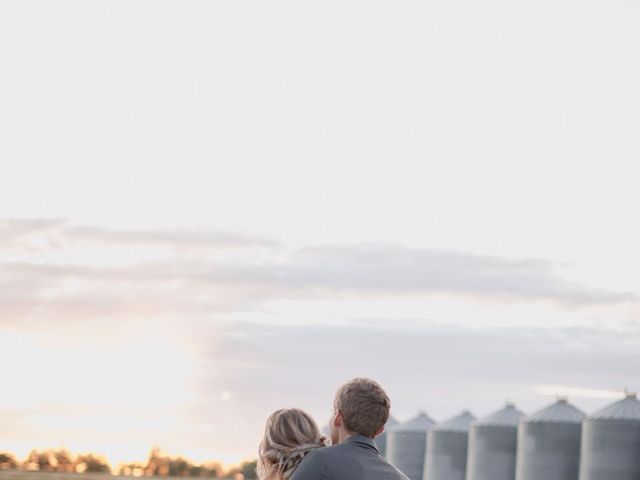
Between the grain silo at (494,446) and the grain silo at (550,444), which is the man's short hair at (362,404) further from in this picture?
the grain silo at (494,446)

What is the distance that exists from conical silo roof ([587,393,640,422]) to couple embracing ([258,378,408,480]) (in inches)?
1658

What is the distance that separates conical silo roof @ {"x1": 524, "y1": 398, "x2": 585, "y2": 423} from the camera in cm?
5147

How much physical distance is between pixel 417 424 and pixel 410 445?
234 cm

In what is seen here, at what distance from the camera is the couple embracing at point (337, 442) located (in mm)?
6578

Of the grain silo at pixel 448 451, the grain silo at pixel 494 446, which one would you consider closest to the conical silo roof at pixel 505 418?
the grain silo at pixel 494 446

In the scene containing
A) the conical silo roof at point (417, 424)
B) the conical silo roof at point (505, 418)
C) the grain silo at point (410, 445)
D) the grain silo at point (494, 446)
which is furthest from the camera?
the conical silo roof at point (417, 424)

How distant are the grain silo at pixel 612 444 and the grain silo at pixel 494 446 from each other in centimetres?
799

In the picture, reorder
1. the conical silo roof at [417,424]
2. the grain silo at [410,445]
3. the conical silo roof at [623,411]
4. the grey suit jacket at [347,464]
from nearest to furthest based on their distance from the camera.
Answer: the grey suit jacket at [347,464] < the conical silo roof at [623,411] < the grain silo at [410,445] < the conical silo roof at [417,424]

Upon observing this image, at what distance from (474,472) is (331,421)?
51.9 meters

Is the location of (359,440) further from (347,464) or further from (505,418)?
(505,418)

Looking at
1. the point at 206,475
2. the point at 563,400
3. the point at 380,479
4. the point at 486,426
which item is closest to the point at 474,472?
the point at 486,426

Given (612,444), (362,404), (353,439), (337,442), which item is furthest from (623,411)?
(362,404)

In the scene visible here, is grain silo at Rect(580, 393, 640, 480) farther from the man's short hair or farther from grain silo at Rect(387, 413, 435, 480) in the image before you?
the man's short hair

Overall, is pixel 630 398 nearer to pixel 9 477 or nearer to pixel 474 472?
pixel 474 472
